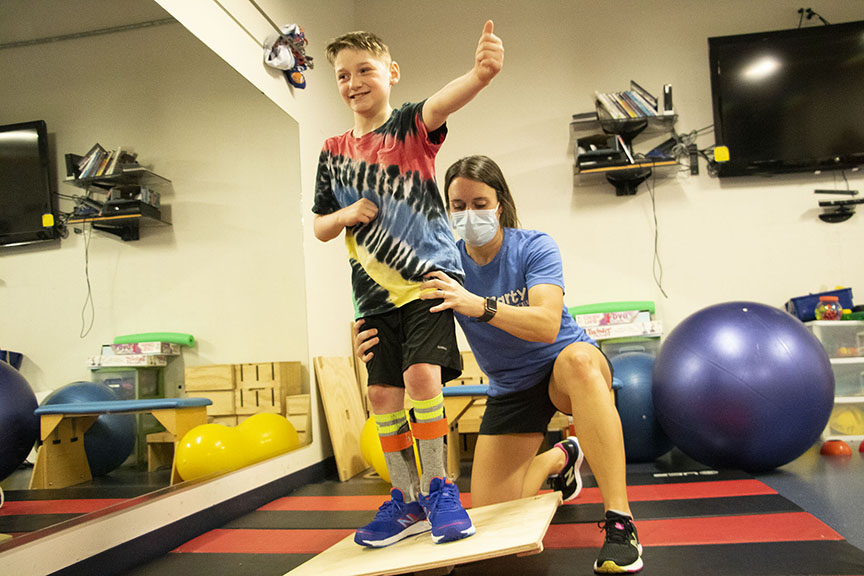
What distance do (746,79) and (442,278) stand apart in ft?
14.2

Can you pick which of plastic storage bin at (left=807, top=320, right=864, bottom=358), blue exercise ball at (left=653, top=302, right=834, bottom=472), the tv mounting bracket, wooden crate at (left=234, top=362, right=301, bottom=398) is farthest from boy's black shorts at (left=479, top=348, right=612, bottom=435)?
the tv mounting bracket

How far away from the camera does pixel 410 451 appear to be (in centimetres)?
187

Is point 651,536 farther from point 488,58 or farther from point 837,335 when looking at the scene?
point 837,335

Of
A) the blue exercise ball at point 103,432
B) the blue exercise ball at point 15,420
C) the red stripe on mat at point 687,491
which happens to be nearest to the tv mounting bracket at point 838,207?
the red stripe on mat at point 687,491

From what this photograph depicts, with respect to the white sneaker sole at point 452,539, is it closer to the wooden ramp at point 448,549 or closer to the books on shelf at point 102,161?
the wooden ramp at point 448,549

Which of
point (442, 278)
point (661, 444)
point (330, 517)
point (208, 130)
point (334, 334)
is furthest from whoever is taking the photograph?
point (334, 334)

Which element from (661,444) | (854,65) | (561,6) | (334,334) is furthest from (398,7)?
(661,444)

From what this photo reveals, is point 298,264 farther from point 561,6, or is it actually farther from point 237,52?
point 561,6

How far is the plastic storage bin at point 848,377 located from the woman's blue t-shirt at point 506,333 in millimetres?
2972

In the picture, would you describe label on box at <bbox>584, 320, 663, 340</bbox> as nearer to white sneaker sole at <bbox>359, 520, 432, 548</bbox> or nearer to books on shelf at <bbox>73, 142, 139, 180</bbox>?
white sneaker sole at <bbox>359, 520, 432, 548</bbox>

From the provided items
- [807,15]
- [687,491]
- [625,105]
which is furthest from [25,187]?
[807,15]

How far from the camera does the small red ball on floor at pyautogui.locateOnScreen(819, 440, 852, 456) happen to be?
3.75 metres

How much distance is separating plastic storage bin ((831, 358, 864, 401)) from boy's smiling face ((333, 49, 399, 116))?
3.83m

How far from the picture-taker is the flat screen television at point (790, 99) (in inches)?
194
